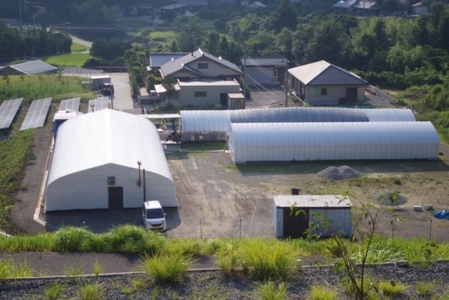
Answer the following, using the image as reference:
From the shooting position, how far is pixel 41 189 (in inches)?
516

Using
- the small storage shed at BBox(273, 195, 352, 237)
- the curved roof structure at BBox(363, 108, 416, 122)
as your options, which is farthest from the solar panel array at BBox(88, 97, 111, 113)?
the small storage shed at BBox(273, 195, 352, 237)

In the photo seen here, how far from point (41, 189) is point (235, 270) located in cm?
687

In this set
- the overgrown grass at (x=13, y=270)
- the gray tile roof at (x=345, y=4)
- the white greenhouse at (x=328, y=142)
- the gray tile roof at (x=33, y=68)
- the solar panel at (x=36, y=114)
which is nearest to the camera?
the overgrown grass at (x=13, y=270)

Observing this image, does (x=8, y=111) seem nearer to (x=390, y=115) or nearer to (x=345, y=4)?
(x=390, y=115)

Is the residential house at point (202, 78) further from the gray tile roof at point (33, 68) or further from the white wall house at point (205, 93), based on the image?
the gray tile roof at point (33, 68)

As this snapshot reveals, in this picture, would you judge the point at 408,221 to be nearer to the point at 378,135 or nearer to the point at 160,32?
the point at 378,135

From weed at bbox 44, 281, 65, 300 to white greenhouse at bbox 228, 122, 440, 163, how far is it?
8.49m

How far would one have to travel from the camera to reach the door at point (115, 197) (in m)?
12.1

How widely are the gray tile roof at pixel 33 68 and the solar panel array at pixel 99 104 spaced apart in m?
6.19

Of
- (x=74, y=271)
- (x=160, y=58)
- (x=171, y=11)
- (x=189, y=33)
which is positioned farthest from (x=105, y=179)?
(x=171, y=11)

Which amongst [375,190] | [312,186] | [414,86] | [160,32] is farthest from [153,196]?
[160,32]

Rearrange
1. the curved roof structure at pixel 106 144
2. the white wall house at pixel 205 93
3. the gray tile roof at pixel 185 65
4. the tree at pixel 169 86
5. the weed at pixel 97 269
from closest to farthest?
1. the weed at pixel 97 269
2. the curved roof structure at pixel 106 144
3. the white wall house at pixel 205 93
4. the tree at pixel 169 86
5. the gray tile roof at pixel 185 65

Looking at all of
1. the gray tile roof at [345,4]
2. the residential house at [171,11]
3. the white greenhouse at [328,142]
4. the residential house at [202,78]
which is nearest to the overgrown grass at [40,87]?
the residential house at [202,78]

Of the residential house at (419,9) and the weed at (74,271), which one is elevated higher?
the residential house at (419,9)
